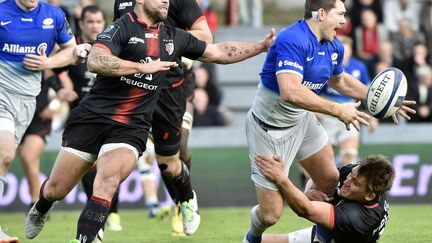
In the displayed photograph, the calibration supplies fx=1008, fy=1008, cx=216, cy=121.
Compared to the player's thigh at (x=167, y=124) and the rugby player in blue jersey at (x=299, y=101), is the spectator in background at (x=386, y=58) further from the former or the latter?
the rugby player in blue jersey at (x=299, y=101)

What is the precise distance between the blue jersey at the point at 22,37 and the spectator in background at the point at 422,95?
903cm

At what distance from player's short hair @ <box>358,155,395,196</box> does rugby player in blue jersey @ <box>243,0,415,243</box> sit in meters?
0.53

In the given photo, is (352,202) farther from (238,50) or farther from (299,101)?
(238,50)

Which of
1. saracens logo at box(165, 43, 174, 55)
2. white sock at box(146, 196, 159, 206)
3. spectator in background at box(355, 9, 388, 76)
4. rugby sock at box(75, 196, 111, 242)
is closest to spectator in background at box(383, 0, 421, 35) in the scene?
spectator in background at box(355, 9, 388, 76)

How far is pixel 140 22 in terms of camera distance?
28.8ft

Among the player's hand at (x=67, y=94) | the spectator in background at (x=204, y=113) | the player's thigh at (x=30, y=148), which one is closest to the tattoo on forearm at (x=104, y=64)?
the player's hand at (x=67, y=94)

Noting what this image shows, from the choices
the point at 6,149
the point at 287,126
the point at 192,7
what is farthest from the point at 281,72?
the point at 6,149

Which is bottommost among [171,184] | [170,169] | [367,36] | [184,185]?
[367,36]

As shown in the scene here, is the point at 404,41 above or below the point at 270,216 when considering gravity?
below

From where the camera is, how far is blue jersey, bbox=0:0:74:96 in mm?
10602

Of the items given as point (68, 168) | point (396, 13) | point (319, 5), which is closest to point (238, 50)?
point (319, 5)

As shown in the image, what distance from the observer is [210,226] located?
42.7 feet

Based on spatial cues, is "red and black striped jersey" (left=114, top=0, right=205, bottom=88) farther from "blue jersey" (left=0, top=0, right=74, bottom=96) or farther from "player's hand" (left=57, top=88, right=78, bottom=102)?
"player's hand" (left=57, top=88, right=78, bottom=102)

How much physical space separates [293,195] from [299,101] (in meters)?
0.80
